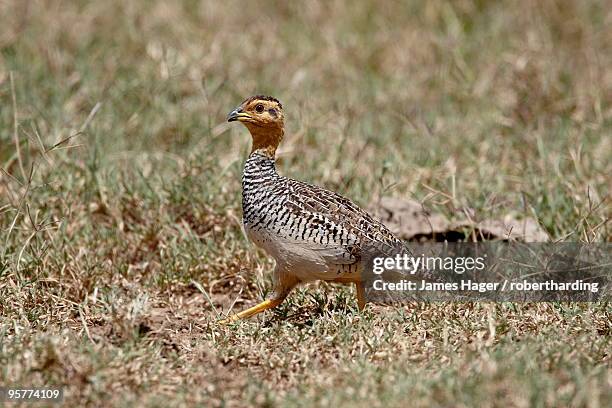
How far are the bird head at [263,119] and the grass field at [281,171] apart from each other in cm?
86

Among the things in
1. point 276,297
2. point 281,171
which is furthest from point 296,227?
point 281,171

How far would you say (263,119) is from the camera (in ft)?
18.1

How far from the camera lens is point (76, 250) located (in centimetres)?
598

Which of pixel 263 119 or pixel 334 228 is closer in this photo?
pixel 334 228

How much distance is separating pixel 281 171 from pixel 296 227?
7.27 feet

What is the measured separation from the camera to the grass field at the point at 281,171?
174 inches

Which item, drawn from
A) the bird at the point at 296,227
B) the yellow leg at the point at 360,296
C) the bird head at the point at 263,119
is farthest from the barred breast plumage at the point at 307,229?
the bird head at the point at 263,119

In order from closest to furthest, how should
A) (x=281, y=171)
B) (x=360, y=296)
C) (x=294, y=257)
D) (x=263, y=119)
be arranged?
1. (x=294, y=257)
2. (x=360, y=296)
3. (x=263, y=119)
4. (x=281, y=171)

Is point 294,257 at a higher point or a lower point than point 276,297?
higher

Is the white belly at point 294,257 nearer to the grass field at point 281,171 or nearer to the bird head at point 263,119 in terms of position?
the grass field at point 281,171

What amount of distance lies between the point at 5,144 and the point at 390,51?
404 centimetres

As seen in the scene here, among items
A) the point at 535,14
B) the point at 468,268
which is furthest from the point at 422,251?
the point at 535,14

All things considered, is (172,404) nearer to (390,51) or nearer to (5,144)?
(5,144)

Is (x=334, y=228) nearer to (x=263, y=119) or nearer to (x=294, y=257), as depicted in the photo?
(x=294, y=257)
